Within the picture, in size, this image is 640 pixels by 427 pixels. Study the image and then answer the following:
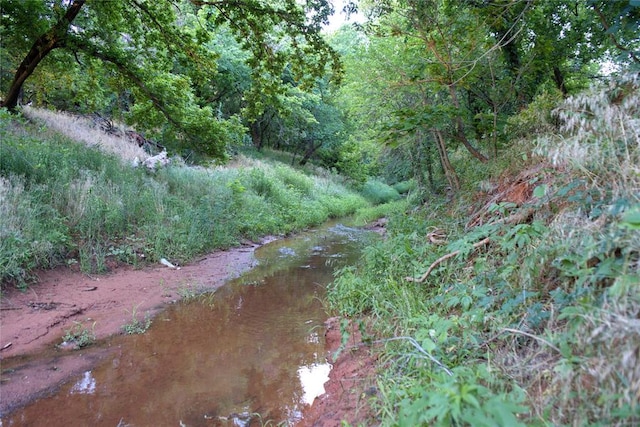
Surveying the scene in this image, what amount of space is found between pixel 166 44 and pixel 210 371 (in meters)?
7.67

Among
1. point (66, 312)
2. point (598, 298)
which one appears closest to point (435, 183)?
point (598, 298)

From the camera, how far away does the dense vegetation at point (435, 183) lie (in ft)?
6.06

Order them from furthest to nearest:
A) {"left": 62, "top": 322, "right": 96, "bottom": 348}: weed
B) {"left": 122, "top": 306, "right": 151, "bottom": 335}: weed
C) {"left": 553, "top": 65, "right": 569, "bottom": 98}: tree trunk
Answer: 1. {"left": 553, "top": 65, "right": 569, "bottom": 98}: tree trunk
2. {"left": 122, "top": 306, "right": 151, "bottom": 335}: weed
3. {"left": 62, "top": 322, "right": 96, "bottom": 348}: weed

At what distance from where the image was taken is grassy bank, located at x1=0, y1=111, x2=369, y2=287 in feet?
16.5

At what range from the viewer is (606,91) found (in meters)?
3.02

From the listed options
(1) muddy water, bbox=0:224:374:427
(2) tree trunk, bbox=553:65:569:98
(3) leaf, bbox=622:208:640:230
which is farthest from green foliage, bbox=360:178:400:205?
(3) leaf, bbox=622:208:640:230

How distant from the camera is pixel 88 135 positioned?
33.9 feet

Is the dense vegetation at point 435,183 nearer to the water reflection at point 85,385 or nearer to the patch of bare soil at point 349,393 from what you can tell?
the patch of bare soil at point 349,393

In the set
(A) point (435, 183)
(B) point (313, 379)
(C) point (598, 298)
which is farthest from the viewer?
(A) point (435, 183)

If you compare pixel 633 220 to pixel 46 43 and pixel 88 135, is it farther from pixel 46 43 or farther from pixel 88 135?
pixel 88 135

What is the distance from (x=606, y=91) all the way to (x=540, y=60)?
3.66 meters

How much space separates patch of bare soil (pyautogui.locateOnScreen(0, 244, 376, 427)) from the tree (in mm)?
4499

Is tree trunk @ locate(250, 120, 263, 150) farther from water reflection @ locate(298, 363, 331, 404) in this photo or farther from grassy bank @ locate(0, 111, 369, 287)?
water reflection @ locate(298, 363, 331, 404)

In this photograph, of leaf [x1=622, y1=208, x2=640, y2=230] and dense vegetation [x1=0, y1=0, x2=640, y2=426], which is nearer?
leaf [x1=622, y1=208, x2=640, y2=230]
